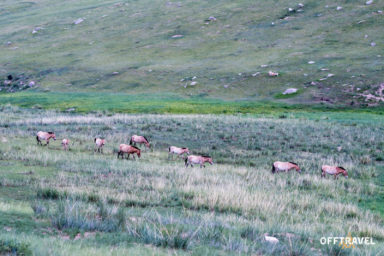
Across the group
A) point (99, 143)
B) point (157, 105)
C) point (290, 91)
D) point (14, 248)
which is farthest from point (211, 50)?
point (14, 248)

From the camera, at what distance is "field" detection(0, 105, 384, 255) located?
7102 mm

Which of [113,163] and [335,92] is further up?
[113,163]

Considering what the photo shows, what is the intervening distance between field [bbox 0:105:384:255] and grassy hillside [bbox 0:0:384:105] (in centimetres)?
3023

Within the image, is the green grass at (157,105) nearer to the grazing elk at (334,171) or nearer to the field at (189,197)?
the field at (189,197)

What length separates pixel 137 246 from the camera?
21.9 ft

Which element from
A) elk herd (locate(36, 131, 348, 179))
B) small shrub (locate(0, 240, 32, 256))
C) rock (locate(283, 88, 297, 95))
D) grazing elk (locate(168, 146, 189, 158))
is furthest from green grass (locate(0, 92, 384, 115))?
small shrub (locate(0, 240, 32, 256))

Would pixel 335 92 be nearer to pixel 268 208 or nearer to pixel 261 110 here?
pixel 261 110

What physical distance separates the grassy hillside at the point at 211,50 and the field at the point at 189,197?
3023 cm

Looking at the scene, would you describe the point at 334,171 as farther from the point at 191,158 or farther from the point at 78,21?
the point at 78,21

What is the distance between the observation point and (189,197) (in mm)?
11789

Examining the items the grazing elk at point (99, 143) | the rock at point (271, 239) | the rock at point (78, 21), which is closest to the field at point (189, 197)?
the rock at point (271, 239)

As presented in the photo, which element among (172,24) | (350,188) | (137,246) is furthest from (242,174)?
(172,24)

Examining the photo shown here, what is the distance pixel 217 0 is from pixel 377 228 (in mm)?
99222

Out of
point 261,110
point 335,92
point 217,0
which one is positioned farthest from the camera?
point 217,0
